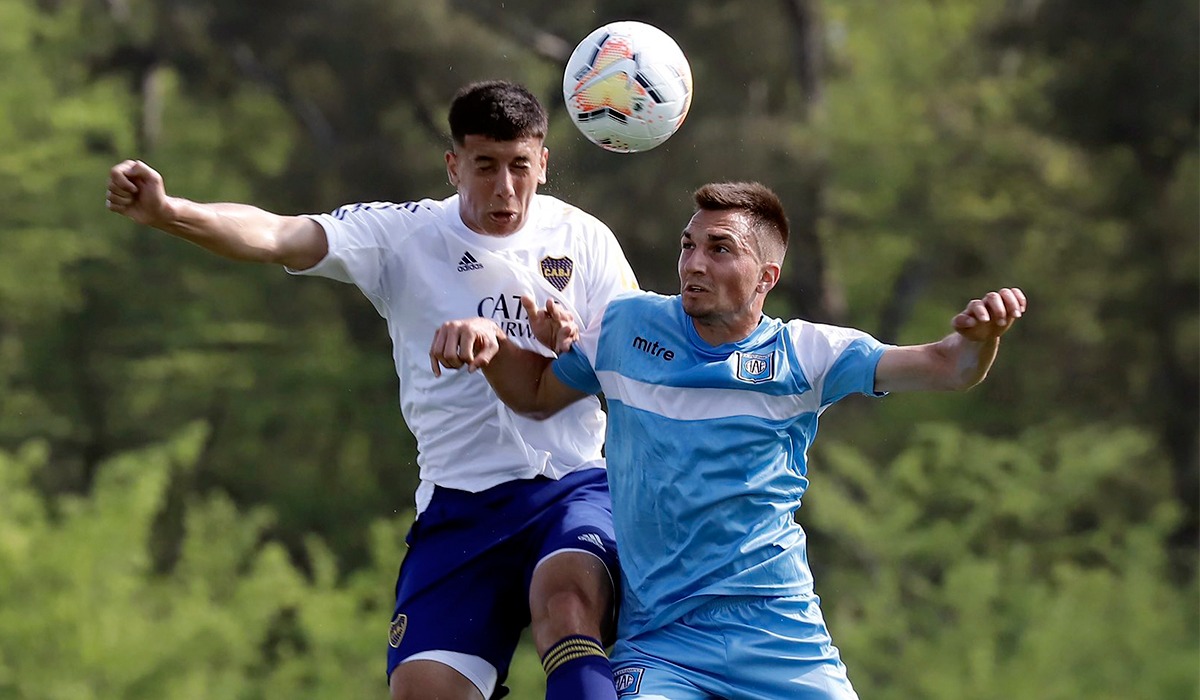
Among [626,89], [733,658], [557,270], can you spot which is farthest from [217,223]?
[733,658]

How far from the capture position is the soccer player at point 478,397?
5844 millimetres

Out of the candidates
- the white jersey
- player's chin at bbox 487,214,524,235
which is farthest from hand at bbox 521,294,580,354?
player's chin at bbox 487,214,524,235

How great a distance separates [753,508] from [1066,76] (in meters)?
18.8

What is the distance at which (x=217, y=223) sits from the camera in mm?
5555

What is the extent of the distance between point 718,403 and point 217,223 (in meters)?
1.61

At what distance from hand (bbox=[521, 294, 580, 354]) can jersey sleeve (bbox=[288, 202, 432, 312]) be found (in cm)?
64

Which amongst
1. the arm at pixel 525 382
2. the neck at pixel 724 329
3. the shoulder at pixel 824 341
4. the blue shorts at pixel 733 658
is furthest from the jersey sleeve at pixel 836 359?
the arm at pixel 525 382

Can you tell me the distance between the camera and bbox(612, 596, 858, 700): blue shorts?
5.32 m

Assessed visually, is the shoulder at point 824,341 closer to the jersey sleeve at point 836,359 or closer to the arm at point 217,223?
the jersey sleeve at point 836,359

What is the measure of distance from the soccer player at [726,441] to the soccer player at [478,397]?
36cm

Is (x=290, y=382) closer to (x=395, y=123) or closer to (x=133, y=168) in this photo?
(x=395, y=123)

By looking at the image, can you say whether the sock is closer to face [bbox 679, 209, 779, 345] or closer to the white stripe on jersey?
the white stripe on jersey

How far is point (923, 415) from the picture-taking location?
24.7 metres

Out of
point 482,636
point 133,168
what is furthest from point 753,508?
point 133,168
